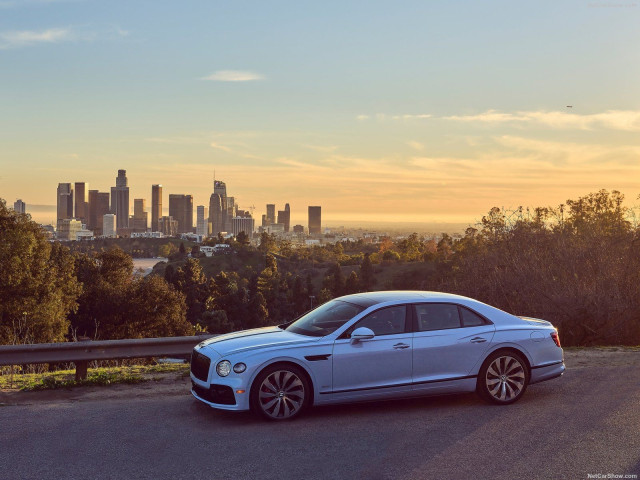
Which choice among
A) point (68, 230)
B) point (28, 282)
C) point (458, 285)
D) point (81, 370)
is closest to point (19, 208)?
point (28, 282)

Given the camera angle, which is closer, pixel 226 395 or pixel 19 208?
pixel 226 395

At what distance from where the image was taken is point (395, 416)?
8141 millimetres

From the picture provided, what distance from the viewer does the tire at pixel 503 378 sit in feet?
28.4

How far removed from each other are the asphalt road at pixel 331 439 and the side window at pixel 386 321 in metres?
1.02

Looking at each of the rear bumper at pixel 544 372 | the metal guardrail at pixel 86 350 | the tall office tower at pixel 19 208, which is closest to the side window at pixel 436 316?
the rear bumper at pixel 544 372

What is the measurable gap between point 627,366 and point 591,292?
7.27 metres

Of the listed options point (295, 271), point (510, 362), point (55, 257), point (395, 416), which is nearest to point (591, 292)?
point (510, 362)

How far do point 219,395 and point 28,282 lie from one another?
33091 millimetres

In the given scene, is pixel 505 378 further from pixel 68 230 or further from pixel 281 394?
pixel 68 230

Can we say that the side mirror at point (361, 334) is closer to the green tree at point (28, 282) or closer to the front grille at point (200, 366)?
the front grille at point (200, 366)

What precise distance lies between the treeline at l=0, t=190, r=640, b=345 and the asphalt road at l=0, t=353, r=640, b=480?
5095 millimetres

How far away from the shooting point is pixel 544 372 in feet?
29.4

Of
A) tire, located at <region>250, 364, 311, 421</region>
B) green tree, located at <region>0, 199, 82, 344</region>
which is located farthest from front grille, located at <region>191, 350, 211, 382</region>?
green tree, located at <region>0, 199, 82, 344</region>

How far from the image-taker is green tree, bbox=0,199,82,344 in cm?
3634
